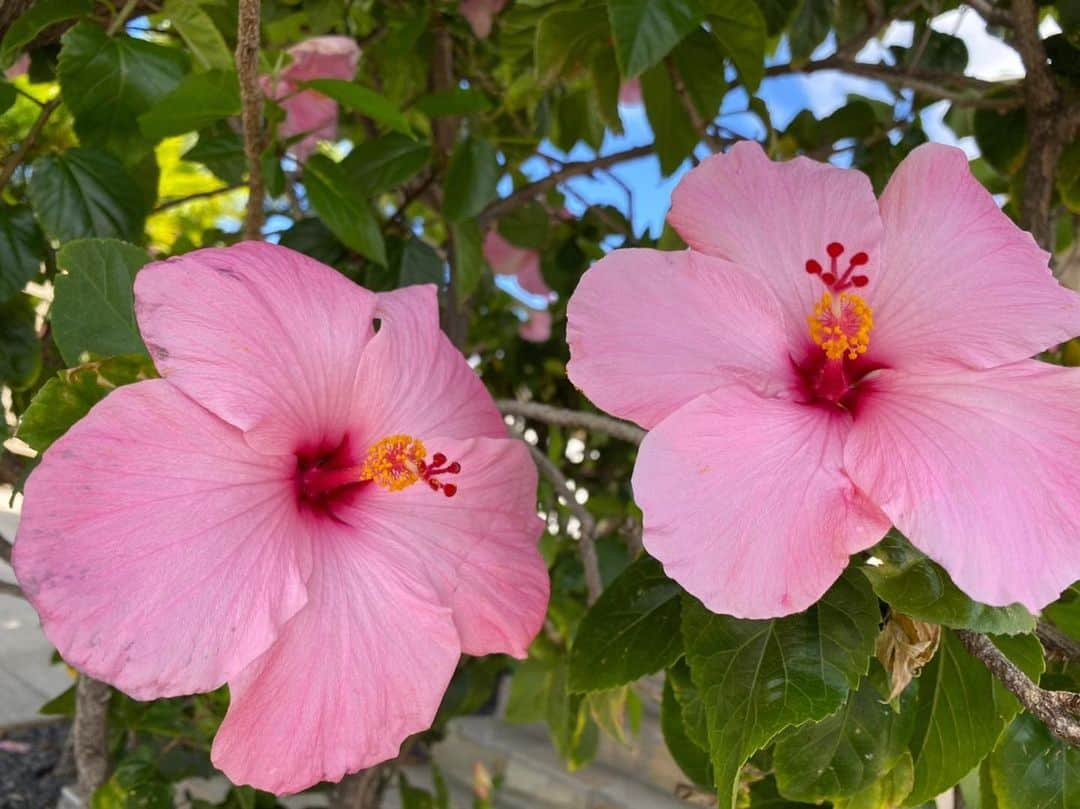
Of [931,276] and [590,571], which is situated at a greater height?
[931,276]

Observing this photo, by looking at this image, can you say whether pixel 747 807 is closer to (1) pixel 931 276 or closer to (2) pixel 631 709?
(1) pixel 931 276

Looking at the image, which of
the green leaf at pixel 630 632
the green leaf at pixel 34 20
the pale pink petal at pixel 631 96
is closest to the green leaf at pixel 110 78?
the green leaf at pixel 34 20

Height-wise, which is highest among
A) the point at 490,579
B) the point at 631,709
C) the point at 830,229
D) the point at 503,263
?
the point at 830,229

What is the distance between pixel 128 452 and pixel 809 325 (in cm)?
36

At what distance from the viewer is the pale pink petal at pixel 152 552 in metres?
0.46

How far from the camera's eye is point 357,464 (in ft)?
1.96

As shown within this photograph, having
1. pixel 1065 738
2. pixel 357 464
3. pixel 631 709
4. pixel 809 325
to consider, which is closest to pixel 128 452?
pixel 357 464

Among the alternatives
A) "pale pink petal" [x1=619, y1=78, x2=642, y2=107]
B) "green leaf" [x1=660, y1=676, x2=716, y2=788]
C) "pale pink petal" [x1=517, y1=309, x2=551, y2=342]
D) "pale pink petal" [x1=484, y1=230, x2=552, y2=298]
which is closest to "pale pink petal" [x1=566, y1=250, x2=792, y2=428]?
"green leaf" [x1=660, y1=676, x2=716, y2=788]

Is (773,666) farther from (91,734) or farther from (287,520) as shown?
(91,734)

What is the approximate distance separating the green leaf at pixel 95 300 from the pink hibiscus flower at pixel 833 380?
0.30m

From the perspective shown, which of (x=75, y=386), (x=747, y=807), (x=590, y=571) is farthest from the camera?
(x=590, y=571)

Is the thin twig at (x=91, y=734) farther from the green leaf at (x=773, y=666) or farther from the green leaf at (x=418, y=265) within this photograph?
the green leaf at (x=773, y=666)

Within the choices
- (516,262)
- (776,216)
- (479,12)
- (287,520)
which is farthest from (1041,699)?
(516,262)

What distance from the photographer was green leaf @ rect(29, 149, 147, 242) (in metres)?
0.77
